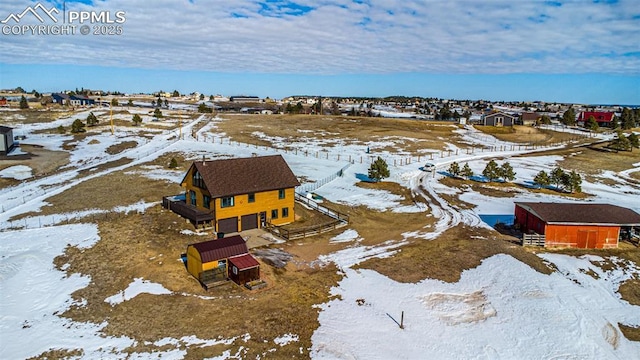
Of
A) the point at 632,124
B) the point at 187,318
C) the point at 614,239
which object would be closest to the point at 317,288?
the point at 187,318

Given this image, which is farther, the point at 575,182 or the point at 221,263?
the point at 575,182

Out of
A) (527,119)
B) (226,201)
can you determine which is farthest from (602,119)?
(226,201)

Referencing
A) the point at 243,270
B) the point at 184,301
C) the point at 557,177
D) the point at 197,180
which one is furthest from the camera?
the point at 557,177

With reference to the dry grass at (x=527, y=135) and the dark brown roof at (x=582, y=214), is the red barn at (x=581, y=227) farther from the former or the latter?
the dry grass at (x=527, y=135)

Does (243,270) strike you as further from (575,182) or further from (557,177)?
(557,177)

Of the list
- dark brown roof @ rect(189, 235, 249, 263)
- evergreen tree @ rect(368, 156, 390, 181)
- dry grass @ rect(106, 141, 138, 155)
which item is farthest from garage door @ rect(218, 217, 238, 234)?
dry grass @ rect(106, 141, 138, 155)

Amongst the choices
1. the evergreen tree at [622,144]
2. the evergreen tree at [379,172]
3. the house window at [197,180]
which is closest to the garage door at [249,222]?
the house window at [197,180]

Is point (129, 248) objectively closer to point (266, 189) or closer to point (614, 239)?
point (266, 189)
